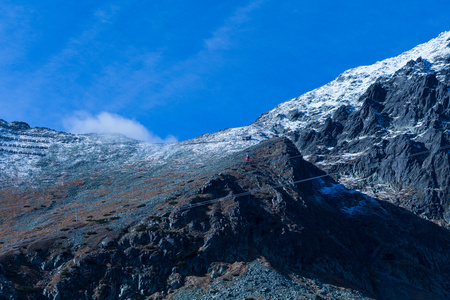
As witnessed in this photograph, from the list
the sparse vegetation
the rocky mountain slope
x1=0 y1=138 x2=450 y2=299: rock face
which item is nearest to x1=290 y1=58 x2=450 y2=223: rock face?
the rocky mountain slope

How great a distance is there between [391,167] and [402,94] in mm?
45566

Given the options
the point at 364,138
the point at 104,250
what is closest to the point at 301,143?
the point at 364,138

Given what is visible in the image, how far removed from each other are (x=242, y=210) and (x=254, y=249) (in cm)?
898

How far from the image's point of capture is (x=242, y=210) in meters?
87.4

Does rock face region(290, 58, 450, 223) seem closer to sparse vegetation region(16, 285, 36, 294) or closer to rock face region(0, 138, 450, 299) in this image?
rock face region(0, 138, 450, 299)

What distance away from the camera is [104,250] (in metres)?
75.4

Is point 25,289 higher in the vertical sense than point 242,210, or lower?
lower

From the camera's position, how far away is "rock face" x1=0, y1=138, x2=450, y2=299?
70750 millimetres

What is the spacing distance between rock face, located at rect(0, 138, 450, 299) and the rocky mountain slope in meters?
0.25

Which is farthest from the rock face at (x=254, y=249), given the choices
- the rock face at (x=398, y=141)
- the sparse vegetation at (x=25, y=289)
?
the rock face at (x=398, y=141)

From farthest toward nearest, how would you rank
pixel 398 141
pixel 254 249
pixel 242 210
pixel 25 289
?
pixel 398 141
pixel 242 210
pixel 254 249
pixel 25 289

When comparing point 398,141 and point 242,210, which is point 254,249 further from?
point 398,141

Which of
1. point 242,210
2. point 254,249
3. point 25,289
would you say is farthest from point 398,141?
point 25,289

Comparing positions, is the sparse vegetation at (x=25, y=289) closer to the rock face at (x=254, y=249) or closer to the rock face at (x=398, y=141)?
the rock face at (x=254, y=249)
